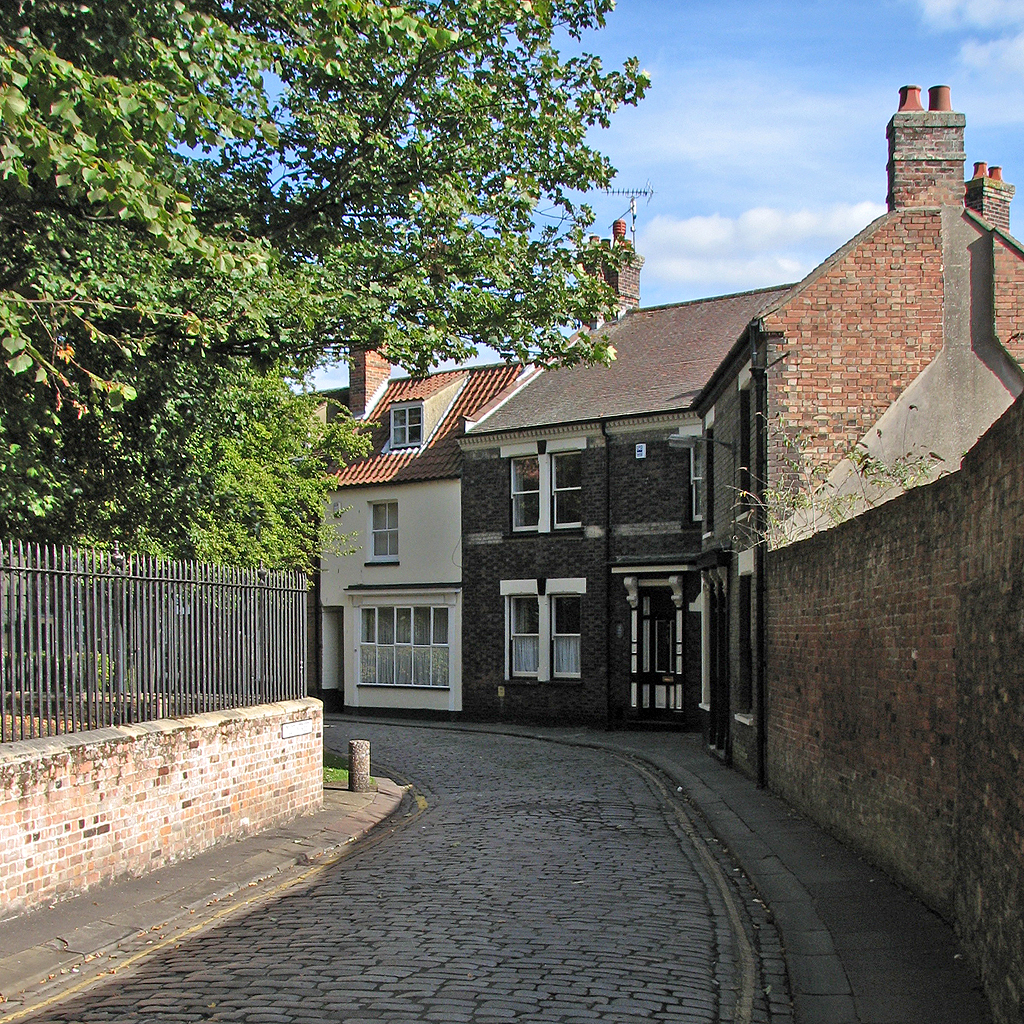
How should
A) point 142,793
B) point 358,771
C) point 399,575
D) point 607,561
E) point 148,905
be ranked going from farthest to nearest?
point 399,575
point 607,561
point 358,771
point 142,793
point 148,905

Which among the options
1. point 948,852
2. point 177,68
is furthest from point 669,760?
point 177,68

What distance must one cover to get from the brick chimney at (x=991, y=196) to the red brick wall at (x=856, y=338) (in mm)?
4936

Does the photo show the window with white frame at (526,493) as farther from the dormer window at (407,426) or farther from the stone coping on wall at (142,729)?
the stone coping on wall at (142,729)

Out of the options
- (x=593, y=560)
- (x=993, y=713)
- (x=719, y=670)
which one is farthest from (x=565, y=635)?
(x=993, y=713)

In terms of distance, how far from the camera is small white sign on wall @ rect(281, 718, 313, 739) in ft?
41.4

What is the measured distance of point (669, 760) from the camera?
1902 centimetres

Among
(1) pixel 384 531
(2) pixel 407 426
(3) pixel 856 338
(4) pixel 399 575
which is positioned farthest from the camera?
(2) pixel 407 426

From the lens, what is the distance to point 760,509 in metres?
16.1

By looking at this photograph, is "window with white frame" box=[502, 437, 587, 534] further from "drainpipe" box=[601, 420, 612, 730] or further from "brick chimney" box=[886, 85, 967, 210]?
"brick chimney" box=[886, 85, 967, 210]

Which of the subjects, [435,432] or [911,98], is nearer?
[911,98]

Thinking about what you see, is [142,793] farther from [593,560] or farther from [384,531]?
[384,531]

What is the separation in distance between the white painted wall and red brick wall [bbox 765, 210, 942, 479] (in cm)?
1416

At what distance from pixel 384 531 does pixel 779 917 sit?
23.2 m

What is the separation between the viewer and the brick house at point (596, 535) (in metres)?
24.9
